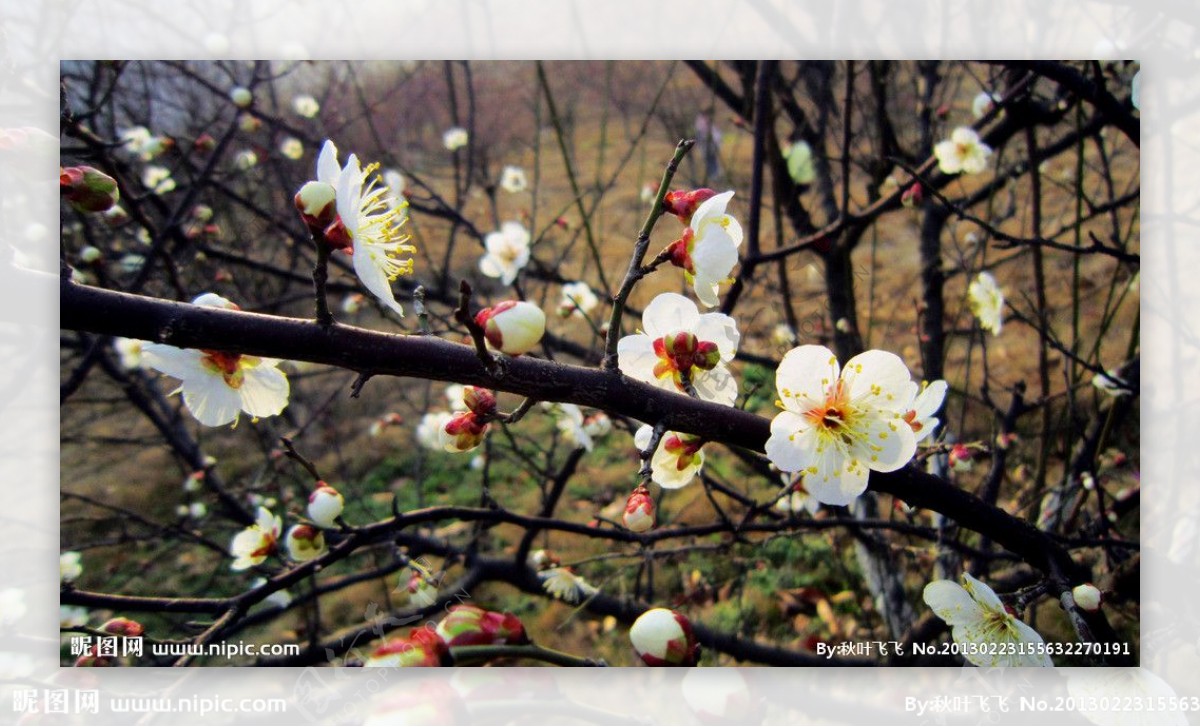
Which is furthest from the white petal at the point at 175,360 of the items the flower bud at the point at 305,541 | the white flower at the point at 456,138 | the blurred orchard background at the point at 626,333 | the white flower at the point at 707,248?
the white flower at the point at 456,138

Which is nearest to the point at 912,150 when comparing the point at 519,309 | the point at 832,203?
the point at 832,203

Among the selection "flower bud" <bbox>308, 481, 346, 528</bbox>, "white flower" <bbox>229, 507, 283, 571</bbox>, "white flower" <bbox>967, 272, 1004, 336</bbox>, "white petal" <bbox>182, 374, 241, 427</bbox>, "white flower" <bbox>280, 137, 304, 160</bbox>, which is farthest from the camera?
"white flower" <bbox>280, 137, 304, 160</bbox>

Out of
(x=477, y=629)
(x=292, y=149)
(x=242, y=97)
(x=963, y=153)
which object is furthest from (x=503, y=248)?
(x=477, y=629)

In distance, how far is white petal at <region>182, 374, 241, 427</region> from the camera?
685 mm

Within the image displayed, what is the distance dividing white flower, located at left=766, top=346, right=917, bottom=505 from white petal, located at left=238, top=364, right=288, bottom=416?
46 cm

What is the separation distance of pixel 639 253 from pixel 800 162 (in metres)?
1.24

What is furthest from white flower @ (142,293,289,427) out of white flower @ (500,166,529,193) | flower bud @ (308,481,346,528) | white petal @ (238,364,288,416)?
white flower @ (500,166,529,193)

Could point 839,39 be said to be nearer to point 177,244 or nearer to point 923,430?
point 923,430

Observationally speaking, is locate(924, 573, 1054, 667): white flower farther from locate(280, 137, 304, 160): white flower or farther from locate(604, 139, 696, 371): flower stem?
locate(280, 137, 304, 160): white flower

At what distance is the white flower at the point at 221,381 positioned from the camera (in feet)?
2.18

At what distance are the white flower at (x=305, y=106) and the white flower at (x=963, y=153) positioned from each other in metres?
1.45

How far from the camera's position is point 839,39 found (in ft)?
4.11

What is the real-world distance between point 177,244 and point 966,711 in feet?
5.27

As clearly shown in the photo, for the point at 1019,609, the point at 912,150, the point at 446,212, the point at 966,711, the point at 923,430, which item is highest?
the point at 912,150
